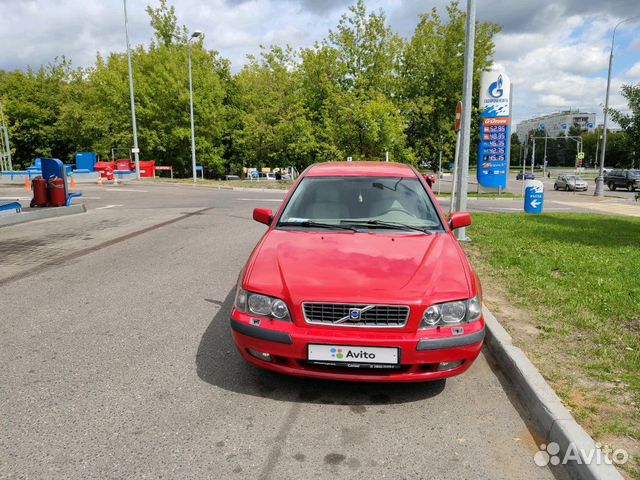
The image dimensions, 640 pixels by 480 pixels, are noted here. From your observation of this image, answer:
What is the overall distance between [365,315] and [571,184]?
40869 mm

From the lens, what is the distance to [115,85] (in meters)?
38.0

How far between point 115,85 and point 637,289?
132 ft

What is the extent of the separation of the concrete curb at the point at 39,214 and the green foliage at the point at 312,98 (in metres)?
18.5

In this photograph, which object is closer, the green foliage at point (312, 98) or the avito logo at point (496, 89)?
the avito logo at point (496, 89)

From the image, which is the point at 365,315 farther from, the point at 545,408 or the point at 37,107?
the point at 37,107

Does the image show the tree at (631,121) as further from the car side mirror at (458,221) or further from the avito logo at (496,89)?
the avito logo at (496,89)

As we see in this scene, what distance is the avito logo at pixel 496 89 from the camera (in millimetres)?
26438

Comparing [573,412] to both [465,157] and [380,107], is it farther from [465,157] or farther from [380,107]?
[380,107]

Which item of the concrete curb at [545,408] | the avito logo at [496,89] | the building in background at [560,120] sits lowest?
the concrete curb at [545,408]

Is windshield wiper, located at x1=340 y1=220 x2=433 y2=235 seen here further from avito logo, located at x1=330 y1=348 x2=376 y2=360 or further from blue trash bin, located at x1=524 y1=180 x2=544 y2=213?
blue trash bin, located at x1=524 y1=180 x2=544 y2=213

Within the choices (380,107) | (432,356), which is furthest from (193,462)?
(380,107)

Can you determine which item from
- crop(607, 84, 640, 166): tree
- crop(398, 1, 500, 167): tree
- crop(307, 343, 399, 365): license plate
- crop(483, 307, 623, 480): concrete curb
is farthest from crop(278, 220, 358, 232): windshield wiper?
crop(398, 1, 500, 167): tree

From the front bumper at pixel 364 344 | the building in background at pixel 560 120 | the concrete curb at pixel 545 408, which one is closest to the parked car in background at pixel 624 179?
the concrete curb at pixel 545 408

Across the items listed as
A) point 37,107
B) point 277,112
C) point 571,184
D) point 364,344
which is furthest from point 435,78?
point 37,107
